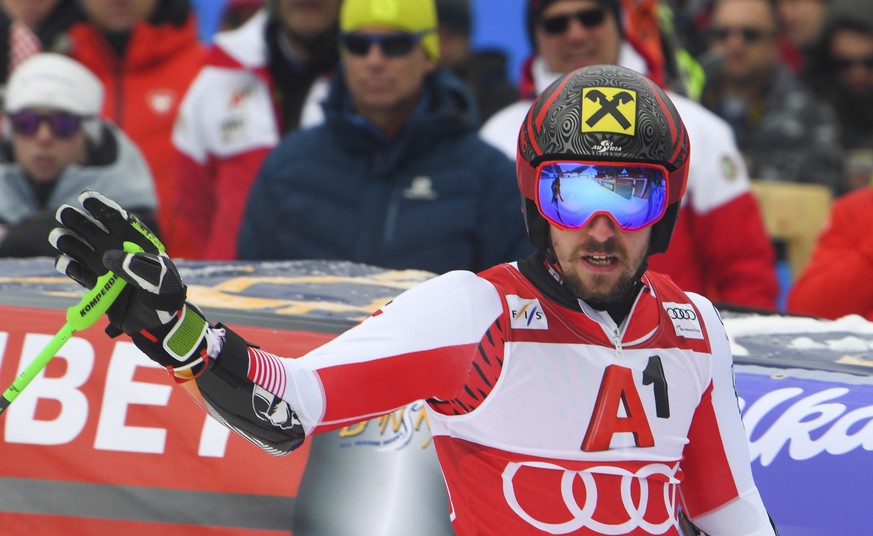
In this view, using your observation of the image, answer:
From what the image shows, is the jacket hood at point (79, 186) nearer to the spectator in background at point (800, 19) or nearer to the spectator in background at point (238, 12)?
the spectator in background at point (238, 12)

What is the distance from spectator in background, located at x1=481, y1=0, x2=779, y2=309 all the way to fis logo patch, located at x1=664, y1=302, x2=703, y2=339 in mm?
1776

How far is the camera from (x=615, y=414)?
2.99 m

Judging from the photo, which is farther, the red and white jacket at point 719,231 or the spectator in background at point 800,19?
the spectator in background at point 800,19

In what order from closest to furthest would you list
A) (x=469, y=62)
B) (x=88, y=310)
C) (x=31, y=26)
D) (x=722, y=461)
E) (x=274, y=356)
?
(x=88, y=310), (x=274, y=356), (x=722, y=461), (x=31, y=26), (x=469, y=62)

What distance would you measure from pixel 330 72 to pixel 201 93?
0.54 meters

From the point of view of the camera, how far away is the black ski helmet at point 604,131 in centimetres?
294

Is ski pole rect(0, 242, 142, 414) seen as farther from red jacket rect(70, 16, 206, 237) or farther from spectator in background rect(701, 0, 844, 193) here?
spectator in background rect(701, 0, 844, 193)

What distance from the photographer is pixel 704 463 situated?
10.4 feet

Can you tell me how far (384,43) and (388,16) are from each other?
0.32 feet

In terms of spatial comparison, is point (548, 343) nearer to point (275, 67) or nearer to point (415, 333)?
point (415, 333)

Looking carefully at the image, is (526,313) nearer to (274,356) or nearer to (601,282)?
(601,282)

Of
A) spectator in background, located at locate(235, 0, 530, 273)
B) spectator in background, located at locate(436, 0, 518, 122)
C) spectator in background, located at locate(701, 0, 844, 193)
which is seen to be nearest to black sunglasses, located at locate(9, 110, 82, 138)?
spectator in background, located at locate(235, 0, 530, 273)

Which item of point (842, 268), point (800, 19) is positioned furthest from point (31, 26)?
point (800, 19)

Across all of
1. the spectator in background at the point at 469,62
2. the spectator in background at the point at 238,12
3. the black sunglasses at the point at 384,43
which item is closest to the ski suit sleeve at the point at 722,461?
the black sunglasses at the point at 384,43
